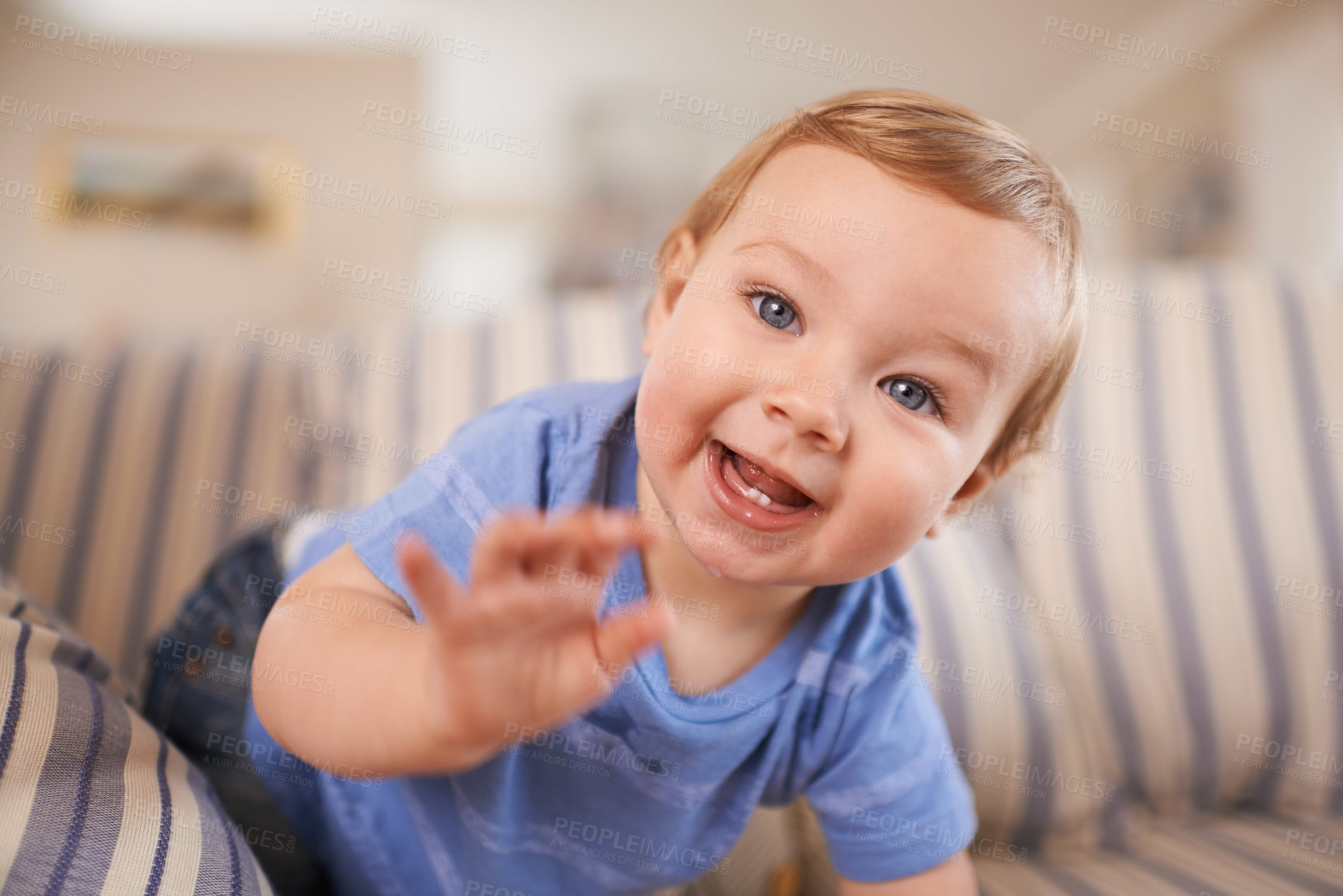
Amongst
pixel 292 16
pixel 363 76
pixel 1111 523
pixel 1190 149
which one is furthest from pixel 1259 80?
pixel 292 16

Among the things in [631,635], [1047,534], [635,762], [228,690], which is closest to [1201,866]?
[1047,534]

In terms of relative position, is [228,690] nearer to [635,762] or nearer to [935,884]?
[635,762]

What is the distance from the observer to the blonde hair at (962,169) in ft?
1.88

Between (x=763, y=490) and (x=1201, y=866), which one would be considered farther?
(x=1201, y=866)

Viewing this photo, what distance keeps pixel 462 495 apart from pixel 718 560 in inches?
8.3

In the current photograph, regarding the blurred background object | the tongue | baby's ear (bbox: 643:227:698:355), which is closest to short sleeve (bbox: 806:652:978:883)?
the tongue

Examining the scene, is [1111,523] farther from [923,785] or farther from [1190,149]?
[1190,149]

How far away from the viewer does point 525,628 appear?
392 mm

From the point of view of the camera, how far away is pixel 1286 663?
1.14 meters

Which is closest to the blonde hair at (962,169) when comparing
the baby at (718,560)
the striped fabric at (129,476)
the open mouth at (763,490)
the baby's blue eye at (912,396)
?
the baby at (718,560)

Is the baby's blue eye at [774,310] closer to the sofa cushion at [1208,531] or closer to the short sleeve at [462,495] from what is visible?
the short sleeve at [462,495]

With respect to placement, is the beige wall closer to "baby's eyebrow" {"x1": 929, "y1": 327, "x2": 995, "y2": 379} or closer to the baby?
the baby

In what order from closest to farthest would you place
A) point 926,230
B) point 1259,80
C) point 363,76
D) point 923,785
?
point 926,230, point 923,785, point 1259,80, point 363,76

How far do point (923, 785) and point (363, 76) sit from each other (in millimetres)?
4345
